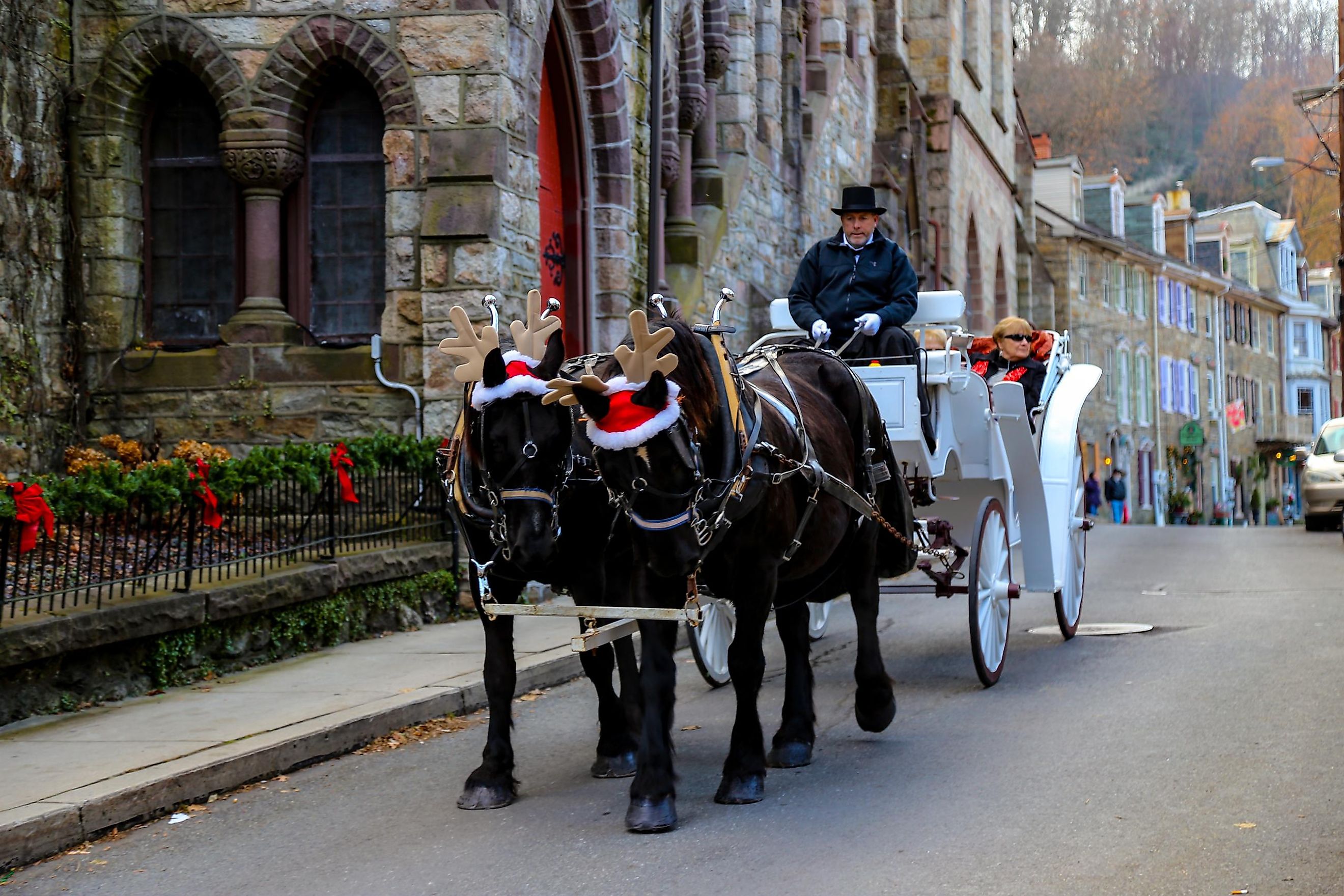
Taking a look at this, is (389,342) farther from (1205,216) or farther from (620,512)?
(1205,216)

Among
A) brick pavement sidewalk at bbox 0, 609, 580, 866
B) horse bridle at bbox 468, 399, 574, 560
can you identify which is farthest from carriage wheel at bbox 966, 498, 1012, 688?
horse bridle at bbox 468, 399, 574, 560

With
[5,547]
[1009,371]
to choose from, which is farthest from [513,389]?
[1009,371]

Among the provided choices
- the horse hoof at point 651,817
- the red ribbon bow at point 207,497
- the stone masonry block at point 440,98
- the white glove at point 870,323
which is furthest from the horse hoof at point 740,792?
the stone masonry block at point 440,98

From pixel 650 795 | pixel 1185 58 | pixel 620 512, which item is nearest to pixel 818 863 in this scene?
pixel 650 795

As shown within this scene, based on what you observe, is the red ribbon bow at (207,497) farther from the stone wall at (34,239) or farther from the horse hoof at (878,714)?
the horse hoof at (878,714)

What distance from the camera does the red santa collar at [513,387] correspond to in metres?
5.59

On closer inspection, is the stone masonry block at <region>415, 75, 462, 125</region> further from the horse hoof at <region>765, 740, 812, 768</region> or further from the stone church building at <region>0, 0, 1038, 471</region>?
the horse hoof at <region>765, 740, 812, 768</region>

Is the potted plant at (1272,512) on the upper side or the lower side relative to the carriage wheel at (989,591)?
lower

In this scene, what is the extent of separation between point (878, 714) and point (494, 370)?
101 inches

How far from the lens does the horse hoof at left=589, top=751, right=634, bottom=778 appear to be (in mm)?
6629

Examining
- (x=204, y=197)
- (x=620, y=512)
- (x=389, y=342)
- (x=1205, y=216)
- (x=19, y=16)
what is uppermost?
(x=1205, y=216)

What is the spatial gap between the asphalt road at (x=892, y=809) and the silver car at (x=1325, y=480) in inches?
650

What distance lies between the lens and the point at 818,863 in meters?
5.07

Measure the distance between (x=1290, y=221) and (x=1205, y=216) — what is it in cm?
489
